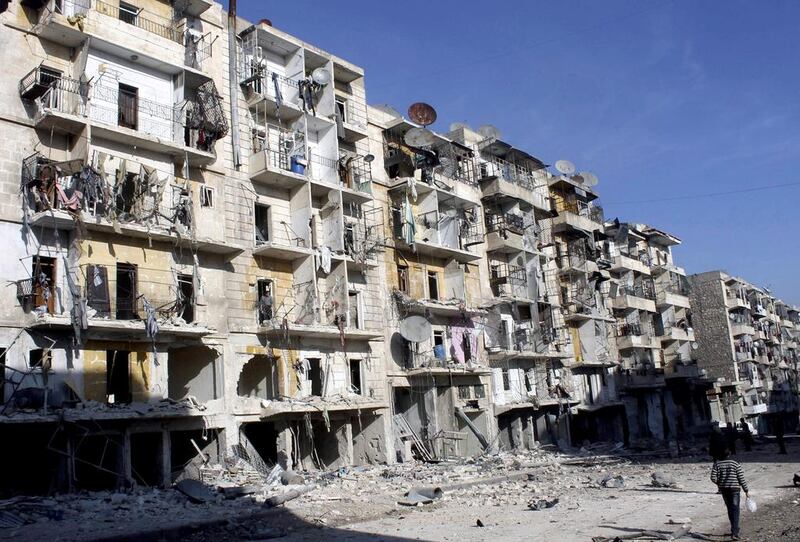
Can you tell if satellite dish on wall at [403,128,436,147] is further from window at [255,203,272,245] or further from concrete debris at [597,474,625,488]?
concrete debris at [597,474,625,488]

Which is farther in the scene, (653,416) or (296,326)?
(653,416)

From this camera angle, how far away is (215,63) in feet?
102

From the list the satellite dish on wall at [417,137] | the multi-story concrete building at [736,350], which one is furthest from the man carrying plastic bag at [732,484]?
the multi-story concrete building at [736,350]

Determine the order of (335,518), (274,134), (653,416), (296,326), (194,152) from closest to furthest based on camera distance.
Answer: (335,518), (194,152), (296,326), (274,134), (653,416)

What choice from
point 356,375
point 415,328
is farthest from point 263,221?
point 415,328

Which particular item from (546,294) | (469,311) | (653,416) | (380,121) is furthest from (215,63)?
(653,416)

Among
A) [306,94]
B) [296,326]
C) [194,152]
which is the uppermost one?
[306,94]

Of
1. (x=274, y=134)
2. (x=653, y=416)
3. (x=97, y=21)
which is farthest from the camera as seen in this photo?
(x=653, y=416)

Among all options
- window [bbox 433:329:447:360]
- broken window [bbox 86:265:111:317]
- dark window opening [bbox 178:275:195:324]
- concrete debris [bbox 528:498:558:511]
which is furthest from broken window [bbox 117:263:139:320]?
window [bbox 433:329:447:360]

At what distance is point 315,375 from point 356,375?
2.61 m

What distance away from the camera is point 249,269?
3020 cm

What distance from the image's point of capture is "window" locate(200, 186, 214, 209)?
28938 millimetres

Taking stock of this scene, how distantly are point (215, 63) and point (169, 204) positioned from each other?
7.37 meters

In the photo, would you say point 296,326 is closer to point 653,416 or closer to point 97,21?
point 97,21
